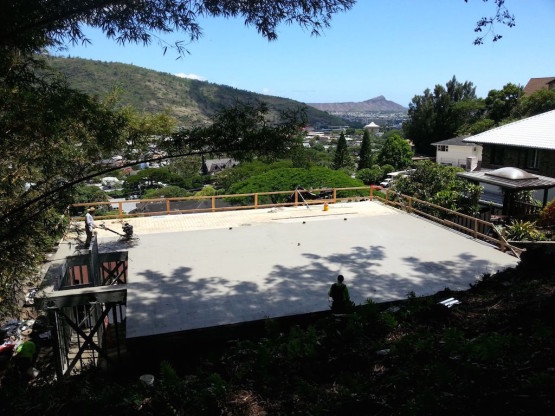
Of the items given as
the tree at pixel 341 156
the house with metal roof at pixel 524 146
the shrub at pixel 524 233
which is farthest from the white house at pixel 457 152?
the shrub at pixel 524 233

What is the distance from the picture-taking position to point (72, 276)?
408 inches

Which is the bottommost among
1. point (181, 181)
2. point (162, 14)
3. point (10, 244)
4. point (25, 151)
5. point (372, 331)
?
point (181, 181)

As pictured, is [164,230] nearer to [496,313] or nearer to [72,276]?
[72,276]

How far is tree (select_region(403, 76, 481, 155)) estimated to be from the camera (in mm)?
61625

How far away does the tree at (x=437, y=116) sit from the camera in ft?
202

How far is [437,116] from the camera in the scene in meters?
64.2

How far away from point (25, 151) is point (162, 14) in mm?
2544

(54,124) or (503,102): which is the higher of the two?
(503,102)

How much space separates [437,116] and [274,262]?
60614mm

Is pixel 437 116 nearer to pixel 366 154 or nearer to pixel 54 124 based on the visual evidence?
pixel 366 154

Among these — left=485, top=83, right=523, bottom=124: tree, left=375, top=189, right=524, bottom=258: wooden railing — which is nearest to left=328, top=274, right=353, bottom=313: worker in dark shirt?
left=375, top=189, right=524, bottom=258: wooden railing

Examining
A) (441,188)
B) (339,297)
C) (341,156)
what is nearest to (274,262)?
(339,297)

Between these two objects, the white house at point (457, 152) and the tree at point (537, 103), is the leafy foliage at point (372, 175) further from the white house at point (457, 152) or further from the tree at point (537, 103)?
the tree at point (537, 103)

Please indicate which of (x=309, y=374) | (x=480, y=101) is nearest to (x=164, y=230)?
(x=309, y=374)
